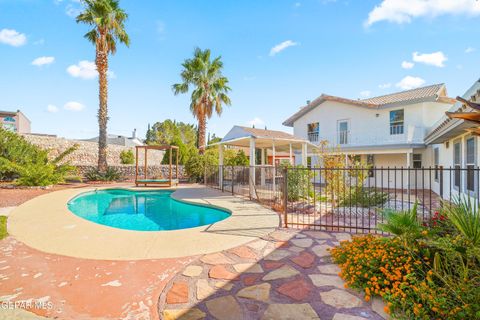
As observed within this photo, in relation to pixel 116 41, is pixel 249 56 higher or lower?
lower

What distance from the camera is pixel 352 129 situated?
1838 cm

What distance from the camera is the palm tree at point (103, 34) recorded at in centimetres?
1631

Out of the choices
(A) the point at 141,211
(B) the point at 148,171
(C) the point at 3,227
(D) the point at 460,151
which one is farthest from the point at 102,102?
(D) the point at 460,151

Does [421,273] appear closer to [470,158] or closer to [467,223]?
[467,223]

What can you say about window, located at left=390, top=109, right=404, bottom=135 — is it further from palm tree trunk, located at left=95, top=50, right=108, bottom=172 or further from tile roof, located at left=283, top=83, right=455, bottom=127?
palm tree trunk, located at left=95, top=50, right=108, bottom=172

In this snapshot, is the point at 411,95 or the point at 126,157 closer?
the point at 411,95

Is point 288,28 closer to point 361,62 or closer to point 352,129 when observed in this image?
point 361,62

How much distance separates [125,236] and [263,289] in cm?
379

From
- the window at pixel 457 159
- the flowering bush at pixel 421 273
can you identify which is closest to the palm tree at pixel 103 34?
the flowering bush at pixel 421 273

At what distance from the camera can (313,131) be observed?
2078 centimetres

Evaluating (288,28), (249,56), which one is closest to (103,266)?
(288,28)

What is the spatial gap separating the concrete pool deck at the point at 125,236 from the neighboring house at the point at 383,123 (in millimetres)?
10560

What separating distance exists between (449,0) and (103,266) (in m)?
11.6

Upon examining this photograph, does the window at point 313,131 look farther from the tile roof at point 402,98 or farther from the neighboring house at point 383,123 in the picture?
the tile roof at point 402,98
